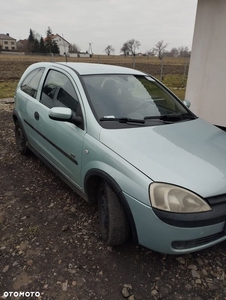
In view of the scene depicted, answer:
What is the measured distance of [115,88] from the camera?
112 inches

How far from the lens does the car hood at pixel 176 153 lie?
181 centimetres

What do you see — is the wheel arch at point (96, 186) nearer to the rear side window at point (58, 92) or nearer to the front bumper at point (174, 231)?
the front bumper at point (174, 231)

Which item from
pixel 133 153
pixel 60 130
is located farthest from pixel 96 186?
pixel 60 130

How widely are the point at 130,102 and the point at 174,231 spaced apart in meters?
1.51

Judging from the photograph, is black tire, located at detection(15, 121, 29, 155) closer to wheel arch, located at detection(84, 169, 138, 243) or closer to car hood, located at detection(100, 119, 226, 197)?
wheel arch, located at detection(84, 169, 138, 243)

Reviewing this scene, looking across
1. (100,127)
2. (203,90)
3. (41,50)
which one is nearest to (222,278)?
(100,127)

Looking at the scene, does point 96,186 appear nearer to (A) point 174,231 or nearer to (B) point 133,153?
(B) point 133,153

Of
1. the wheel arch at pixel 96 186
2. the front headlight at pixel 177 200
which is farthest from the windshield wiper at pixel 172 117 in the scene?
the front headlight at pixel 177 200

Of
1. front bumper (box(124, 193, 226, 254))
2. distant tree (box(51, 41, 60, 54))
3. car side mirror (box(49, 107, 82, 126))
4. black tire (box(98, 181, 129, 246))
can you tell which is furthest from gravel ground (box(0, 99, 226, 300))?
distant tree (box(51, 41, 60, 54))

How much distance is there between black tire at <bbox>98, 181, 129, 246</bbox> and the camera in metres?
2.09

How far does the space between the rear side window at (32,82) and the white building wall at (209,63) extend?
3.79m

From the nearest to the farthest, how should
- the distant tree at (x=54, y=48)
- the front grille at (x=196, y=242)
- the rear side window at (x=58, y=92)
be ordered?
the front grille at (x=196, y=242) → the rear side window at (x=58, y=92) → the distant tree at (x=54, y=48)

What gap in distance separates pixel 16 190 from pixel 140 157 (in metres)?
2.07

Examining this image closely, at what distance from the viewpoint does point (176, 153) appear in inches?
80.7
